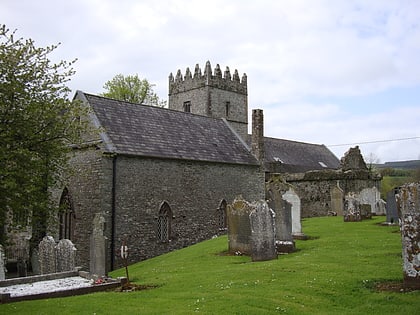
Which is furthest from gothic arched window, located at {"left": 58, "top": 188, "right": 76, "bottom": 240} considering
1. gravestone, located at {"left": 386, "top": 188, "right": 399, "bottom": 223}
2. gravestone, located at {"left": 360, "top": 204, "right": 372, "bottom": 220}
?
gravestone, located at {"left": 360, "top": 204, "right": 372, "bottom": 220}

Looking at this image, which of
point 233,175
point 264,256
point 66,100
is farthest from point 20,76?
point 233,175

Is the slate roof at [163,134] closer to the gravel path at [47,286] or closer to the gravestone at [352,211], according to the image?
the gravestone at [352,211]

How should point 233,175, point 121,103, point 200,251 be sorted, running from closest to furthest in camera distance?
point 200,251 → point 121,103 → point 233,175

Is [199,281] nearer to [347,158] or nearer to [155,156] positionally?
[155,156]

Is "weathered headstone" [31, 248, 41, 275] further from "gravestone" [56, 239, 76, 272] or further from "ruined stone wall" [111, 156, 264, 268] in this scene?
"gravestone" [56, 239, 76, 272]

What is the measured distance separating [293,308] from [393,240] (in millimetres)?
8607

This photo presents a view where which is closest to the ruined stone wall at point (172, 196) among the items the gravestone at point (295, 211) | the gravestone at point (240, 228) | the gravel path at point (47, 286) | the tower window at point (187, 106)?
the gravestone at point (240, 228)

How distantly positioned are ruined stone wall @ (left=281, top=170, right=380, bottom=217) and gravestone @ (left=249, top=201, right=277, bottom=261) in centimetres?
1736

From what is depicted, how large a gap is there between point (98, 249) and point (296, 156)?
35.1m

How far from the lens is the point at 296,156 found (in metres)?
46.6

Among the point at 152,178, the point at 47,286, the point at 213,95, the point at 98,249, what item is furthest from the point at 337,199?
the point at 213,95

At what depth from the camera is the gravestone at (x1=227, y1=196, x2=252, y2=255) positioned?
1599 cm

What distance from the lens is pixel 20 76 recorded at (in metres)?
12.7

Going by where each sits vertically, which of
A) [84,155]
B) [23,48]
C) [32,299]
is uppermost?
[23,48]
